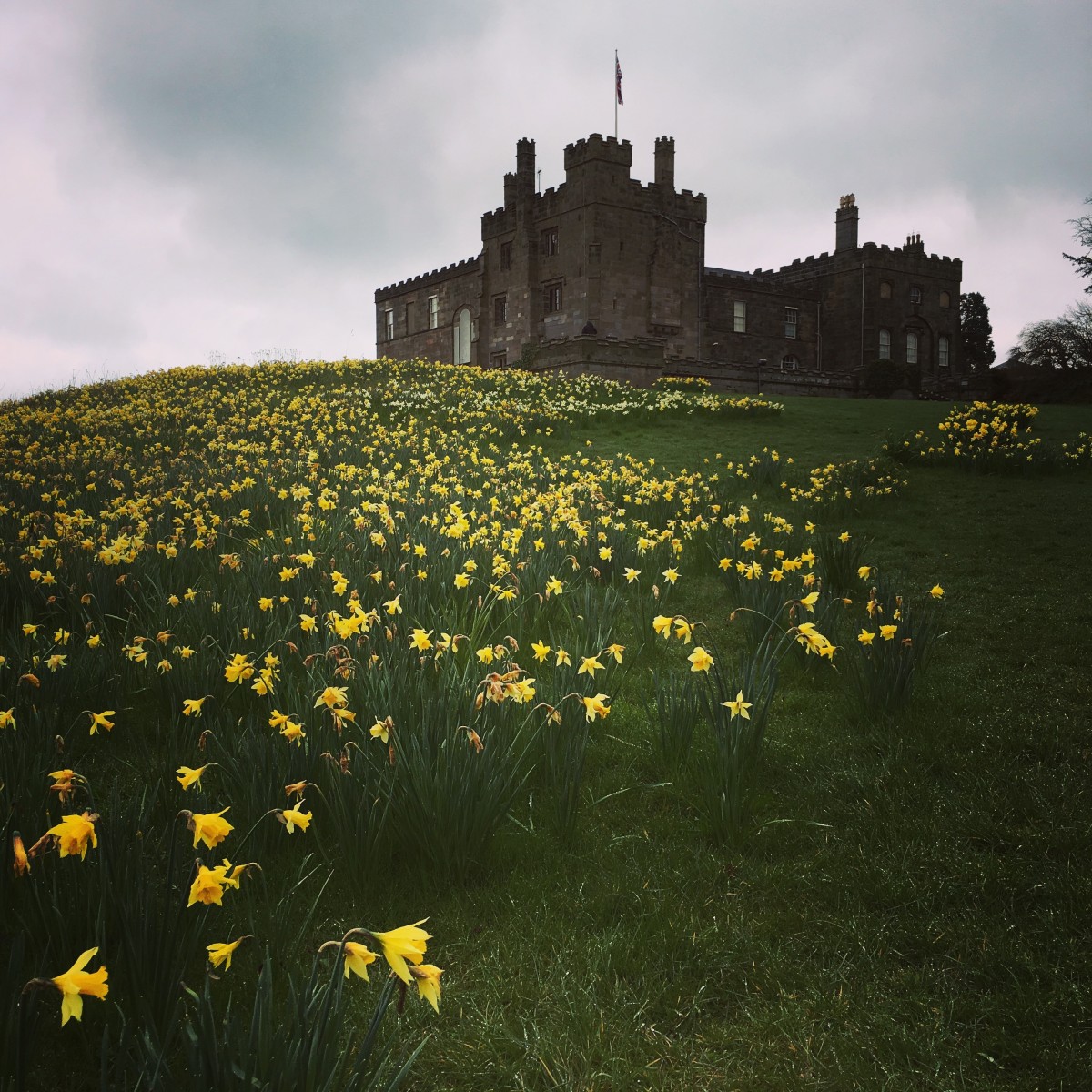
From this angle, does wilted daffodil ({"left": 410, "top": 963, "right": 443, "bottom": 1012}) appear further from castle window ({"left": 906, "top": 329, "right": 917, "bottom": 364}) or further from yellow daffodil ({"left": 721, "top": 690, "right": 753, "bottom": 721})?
castle window ({"left": 906, "top": 329, "right": 917, "bottom": 364})

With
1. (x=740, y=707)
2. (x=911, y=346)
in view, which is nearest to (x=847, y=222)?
(x=911, y=346)

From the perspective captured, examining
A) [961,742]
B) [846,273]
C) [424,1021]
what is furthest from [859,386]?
[424,1021]

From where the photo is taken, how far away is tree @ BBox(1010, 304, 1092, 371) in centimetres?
2869

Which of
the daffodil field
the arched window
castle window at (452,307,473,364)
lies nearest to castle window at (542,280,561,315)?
castle window at (452,307,473,364)

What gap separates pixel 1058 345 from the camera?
2908 centimetres

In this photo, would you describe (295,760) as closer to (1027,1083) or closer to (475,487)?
(1027,1083)

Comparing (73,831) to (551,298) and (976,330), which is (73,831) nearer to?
(551,298)

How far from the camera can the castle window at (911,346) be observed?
42.4 m

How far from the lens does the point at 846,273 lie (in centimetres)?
4156

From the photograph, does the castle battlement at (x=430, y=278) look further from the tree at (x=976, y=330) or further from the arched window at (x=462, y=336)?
the tree at (x=976, y=330)

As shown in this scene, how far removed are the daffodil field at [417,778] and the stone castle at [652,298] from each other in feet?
59.4

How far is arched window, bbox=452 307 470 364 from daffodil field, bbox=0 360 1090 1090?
34.3 meters

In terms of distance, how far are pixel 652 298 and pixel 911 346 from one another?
17474mm

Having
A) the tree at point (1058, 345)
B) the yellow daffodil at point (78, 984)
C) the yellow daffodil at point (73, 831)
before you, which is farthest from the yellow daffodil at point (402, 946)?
the tree at point (1058, 345)
